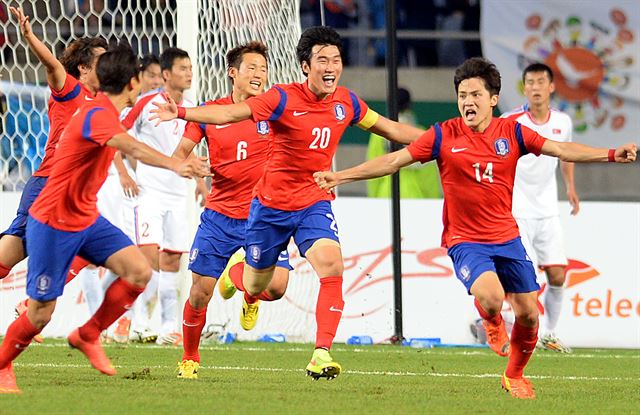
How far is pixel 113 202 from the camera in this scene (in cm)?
1286

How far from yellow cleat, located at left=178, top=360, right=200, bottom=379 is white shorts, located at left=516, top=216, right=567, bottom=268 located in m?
4.62

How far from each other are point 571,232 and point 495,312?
16.4 ft

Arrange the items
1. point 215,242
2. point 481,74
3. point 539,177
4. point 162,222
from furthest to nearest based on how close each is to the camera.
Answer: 1. point 539,177
2. point 162,222
3. point 215,242
4. point 481,74

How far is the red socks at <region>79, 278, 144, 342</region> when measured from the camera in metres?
8.16

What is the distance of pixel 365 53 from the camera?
1977 centimetres

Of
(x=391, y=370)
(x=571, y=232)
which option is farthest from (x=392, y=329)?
(x=391, y=370)

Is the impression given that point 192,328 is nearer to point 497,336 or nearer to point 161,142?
point 497,336

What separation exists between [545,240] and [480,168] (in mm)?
4287

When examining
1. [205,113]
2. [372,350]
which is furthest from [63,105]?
[372,350]

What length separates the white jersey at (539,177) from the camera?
1290 cm

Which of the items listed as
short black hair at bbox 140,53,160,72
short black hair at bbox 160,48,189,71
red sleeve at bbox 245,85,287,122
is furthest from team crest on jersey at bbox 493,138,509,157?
short black hair at bbox 140,53,160,72

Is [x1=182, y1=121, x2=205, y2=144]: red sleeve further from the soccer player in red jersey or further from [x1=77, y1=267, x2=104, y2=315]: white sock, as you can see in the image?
[x1=77, y1=267, x2=104, y2=315]: white sock

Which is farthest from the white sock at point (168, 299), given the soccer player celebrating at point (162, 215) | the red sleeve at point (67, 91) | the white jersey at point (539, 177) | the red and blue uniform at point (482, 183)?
the red and blue uniform at point (482, 183)

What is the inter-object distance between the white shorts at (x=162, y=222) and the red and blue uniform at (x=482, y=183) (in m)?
4.49
